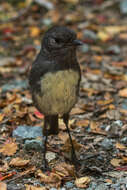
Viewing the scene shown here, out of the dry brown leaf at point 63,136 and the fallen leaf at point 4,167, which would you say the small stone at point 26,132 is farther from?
the fallen leaf at point 4,167

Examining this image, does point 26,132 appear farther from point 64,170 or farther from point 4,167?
point 64,170

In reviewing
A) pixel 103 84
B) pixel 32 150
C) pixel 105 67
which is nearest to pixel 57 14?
pixel 105 67

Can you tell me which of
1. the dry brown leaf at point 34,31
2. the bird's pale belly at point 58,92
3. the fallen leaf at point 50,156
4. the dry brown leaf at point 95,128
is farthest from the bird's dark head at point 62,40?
the dry brown leaf at point 34,31

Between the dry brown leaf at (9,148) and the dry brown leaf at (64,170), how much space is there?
61 centimetres

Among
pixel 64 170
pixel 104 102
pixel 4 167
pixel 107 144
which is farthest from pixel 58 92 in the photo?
pixel 104 102

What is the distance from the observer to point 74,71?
373cm

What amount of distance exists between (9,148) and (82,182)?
1105 mm

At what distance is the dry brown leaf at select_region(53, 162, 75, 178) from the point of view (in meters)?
3.84

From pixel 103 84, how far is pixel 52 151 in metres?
2.20

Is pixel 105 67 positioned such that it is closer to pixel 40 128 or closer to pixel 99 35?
pixel 99 35

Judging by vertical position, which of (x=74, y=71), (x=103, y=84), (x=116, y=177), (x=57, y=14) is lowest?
(x=116, y=177)

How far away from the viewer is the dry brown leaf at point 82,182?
3619 millimetres

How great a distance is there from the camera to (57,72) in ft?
11.9

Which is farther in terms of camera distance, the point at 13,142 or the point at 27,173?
the point at 13,142
